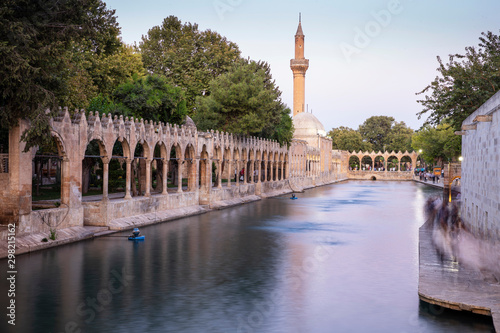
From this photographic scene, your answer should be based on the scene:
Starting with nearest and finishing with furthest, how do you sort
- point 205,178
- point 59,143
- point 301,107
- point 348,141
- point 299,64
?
1. point 59,143
2. point 205,178
3. point 299,64
4. point 301,107
5. point 348,141

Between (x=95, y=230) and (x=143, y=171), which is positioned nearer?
(x=95, y=230)

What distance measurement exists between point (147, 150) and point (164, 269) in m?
11.6

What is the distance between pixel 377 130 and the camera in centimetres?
13100

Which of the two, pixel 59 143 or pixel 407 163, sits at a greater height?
pixel 59 143

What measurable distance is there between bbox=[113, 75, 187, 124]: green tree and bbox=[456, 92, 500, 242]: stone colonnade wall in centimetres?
2010

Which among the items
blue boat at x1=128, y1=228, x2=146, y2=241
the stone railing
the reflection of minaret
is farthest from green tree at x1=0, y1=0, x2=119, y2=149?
the reflection of minaret

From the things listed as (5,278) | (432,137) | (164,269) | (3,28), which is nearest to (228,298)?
(164,269)

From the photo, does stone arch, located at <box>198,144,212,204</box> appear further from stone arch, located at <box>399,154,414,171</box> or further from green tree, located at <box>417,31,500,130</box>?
stone arch, located at <box>399,154,414,171</box>

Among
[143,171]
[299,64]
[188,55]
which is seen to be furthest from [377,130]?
[143,171]

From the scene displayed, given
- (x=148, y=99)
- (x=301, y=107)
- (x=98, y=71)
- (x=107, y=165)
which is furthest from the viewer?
(x=301, y=107)

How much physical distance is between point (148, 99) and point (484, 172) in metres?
22.6

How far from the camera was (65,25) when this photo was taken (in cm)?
1673

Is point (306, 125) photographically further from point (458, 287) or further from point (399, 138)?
point (458, 287)

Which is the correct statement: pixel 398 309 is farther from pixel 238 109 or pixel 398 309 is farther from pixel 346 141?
pixel 346 141
